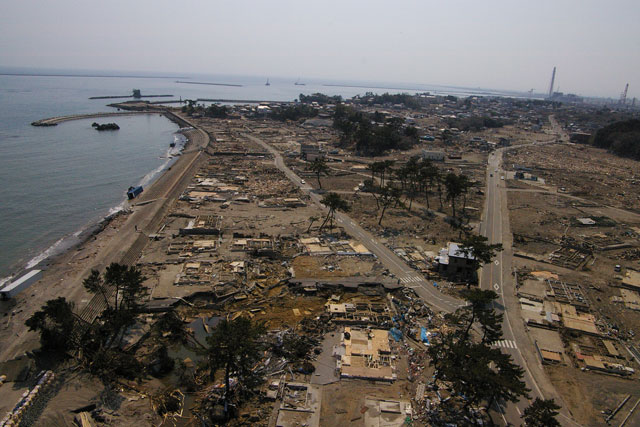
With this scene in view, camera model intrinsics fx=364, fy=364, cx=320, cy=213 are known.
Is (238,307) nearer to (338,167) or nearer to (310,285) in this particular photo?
(310,285)

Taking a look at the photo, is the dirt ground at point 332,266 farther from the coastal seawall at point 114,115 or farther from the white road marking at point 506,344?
the coastal seawall at point 114,115

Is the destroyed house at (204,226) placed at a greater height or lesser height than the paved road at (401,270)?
greater

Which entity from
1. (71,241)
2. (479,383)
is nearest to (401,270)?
(479,383)

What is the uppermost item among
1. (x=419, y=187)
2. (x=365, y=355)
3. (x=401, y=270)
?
(x=419, y=187)

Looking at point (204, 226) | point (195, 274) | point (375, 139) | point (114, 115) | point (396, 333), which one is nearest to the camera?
point (396, 333)

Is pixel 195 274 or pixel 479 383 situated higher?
pixel 479 383

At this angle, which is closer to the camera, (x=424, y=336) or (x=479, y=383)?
(x=479, y=383)

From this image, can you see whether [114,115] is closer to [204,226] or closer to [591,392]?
[204,226]

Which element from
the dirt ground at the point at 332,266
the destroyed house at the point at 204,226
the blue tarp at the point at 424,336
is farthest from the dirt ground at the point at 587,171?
the destroyed house at the point at 204,226
